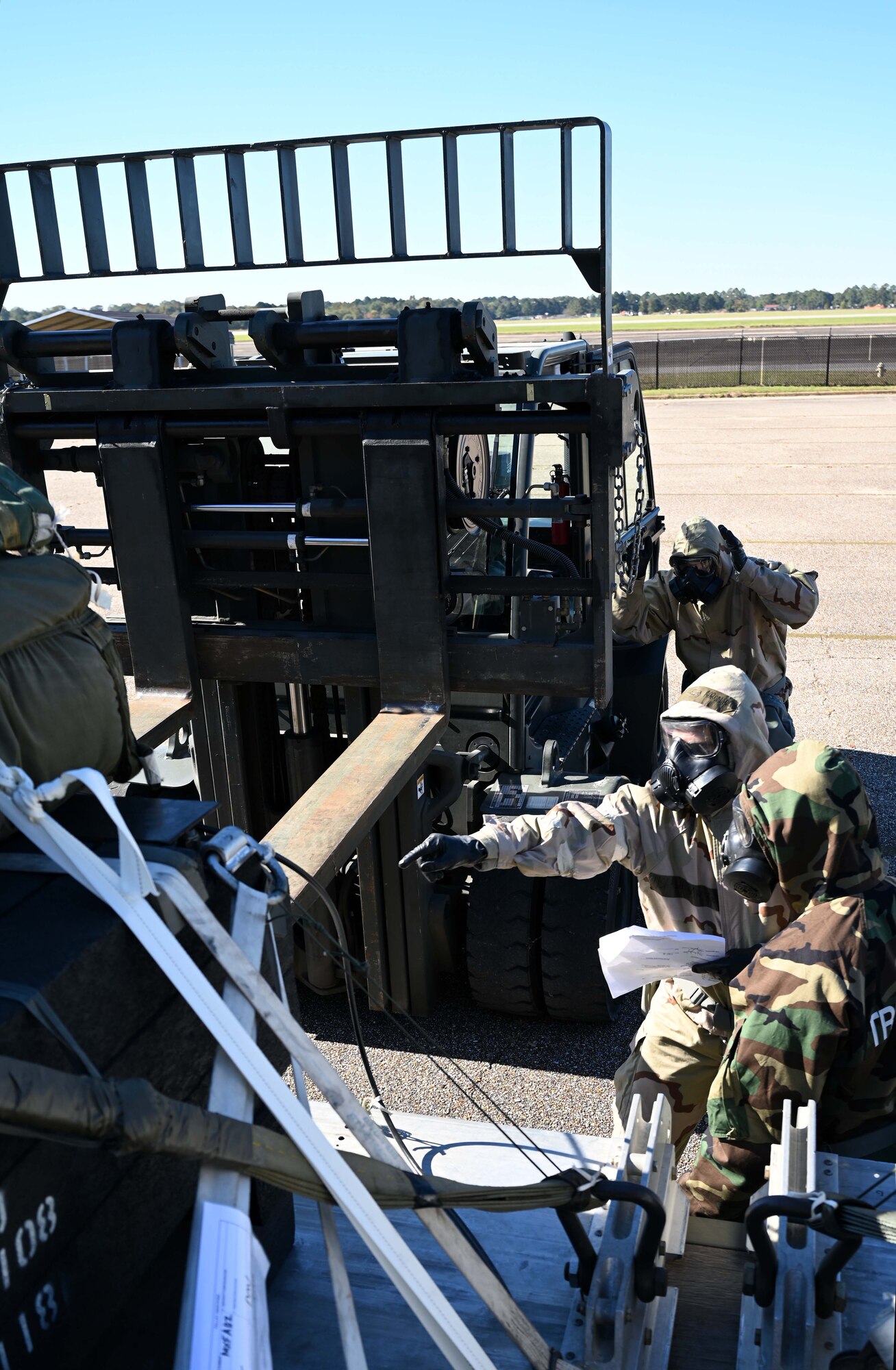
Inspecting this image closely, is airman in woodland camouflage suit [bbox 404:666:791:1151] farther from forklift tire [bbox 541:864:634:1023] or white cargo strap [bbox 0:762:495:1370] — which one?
white cargo strap [bbox 0:762:495:1370]

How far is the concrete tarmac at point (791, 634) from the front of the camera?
4547 millimetres

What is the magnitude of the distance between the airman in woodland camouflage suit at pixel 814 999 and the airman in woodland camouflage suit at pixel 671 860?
0.70m

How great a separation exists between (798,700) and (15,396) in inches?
268

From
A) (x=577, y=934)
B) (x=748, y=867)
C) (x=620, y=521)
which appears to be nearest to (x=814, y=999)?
(x=748, y=867)

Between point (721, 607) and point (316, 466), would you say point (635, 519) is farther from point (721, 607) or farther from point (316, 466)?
point (316, 466)

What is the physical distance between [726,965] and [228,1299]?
2158 mm

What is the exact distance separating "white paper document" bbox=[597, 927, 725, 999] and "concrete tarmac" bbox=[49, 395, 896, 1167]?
3.96ft

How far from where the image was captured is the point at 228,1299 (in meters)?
1.31

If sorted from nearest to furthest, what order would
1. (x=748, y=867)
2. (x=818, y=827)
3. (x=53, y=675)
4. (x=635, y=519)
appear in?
1. (x=53, y=675)
2. (x=818, y=827)
3. (x=748, y=867)
4. (x=635, y=519)

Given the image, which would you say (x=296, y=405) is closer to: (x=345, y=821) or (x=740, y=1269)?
(x=345, y=821)

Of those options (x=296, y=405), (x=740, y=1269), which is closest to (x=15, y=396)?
(x=296, y=405)

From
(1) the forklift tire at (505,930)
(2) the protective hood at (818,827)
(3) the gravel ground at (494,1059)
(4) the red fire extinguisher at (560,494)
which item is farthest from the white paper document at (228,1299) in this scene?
(4) the red fire extinguisher at (560,494)

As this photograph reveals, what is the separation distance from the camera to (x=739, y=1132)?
266 cm

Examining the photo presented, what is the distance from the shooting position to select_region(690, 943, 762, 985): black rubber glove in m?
3.22
